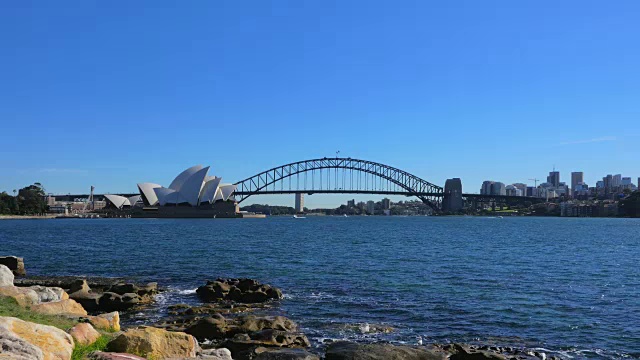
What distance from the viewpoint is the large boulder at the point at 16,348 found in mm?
4832

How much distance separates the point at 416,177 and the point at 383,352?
463ft

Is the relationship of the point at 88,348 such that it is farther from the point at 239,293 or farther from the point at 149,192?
the point at 149,192

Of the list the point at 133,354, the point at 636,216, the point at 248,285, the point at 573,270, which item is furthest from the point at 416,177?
the point at 133,354

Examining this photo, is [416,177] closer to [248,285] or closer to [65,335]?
[248,285]

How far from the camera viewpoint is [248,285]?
57.7ft

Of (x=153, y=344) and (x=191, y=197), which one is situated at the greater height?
(x=191, y=197)

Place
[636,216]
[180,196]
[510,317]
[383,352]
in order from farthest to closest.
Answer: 1. [636,216]
2. [180,196]
3. [510,317]
4. [383,352]

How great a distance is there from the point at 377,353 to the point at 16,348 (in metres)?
5.76

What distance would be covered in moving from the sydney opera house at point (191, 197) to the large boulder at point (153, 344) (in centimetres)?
10589

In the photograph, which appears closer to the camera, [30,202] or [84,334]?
[84,334]

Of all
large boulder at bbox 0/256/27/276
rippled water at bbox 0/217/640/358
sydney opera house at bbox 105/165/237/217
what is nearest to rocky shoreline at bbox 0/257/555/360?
rippled water at bbox 0/217/640/358

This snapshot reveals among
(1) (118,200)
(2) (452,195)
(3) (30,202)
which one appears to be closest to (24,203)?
(3) (30,202)

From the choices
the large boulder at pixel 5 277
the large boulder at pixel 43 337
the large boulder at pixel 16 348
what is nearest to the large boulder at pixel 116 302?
the large boulder at pixel 5 277

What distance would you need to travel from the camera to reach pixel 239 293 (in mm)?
16906
